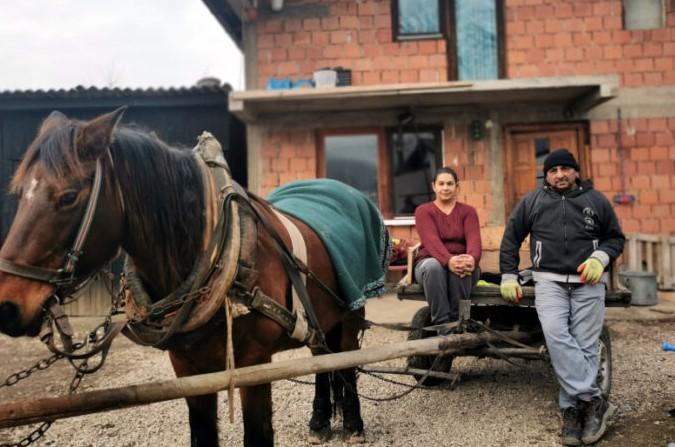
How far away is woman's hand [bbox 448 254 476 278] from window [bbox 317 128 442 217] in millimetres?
4499

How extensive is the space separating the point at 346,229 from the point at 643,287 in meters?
5.17

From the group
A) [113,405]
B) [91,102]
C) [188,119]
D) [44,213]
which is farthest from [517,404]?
[91,102]

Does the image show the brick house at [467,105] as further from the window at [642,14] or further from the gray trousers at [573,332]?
A: the gray trousers at [573,332]

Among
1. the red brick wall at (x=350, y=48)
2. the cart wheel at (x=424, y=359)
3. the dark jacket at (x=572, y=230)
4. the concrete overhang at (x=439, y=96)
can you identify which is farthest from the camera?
the red brick wall at (x=350, y=48)

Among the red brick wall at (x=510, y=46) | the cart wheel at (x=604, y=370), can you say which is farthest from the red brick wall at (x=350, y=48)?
the cart wheel at (x=604, y=370)

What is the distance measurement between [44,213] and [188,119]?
6896 mm

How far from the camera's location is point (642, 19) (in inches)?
296

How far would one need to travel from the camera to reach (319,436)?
9.76 ft

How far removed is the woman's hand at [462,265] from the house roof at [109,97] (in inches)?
213

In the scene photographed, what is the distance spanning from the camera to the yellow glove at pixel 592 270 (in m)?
2.78

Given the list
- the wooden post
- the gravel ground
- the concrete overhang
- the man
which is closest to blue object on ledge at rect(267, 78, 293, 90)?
the concrete overhang

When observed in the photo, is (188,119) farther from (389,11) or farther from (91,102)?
(389,11)

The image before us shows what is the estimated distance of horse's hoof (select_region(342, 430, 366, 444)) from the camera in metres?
2.94

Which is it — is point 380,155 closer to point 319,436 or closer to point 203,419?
point 319,436
